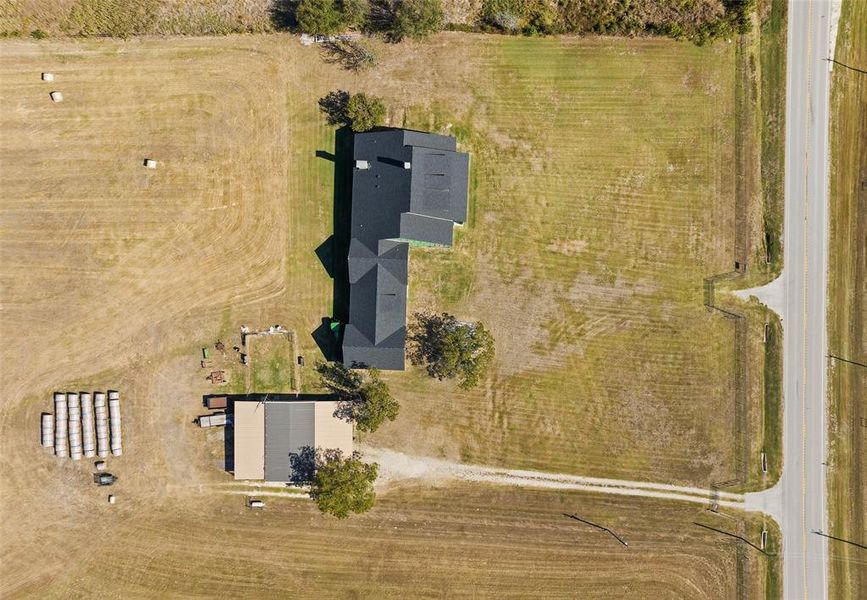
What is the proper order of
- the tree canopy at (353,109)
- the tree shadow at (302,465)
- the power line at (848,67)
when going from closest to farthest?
the tree canopy at (353,109)
the tree shadow at (302,465)
the power line at (848,67)

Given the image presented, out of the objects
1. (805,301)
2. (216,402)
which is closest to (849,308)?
(805,301)

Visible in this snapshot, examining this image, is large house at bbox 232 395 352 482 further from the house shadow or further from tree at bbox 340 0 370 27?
tree at bbox 340 0 370 27

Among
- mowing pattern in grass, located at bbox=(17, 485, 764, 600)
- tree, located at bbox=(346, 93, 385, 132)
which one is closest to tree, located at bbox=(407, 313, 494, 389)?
mowing pattern in grass, located at bbox=(17, 485, 764, 600)

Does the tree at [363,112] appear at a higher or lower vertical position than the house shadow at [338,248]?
higher

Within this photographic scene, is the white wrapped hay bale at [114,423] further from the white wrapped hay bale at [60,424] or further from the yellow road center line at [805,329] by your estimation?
the yellow road center line at [805,329]

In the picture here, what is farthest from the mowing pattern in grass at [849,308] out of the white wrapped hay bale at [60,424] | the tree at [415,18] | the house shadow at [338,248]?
the white wrapped hay bale at [60,424]

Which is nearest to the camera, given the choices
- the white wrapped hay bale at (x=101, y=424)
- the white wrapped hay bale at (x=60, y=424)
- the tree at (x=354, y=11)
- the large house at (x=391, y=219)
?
the large house at (x=391, y=219)

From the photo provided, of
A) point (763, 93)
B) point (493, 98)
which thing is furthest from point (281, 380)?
point (763, 93)
